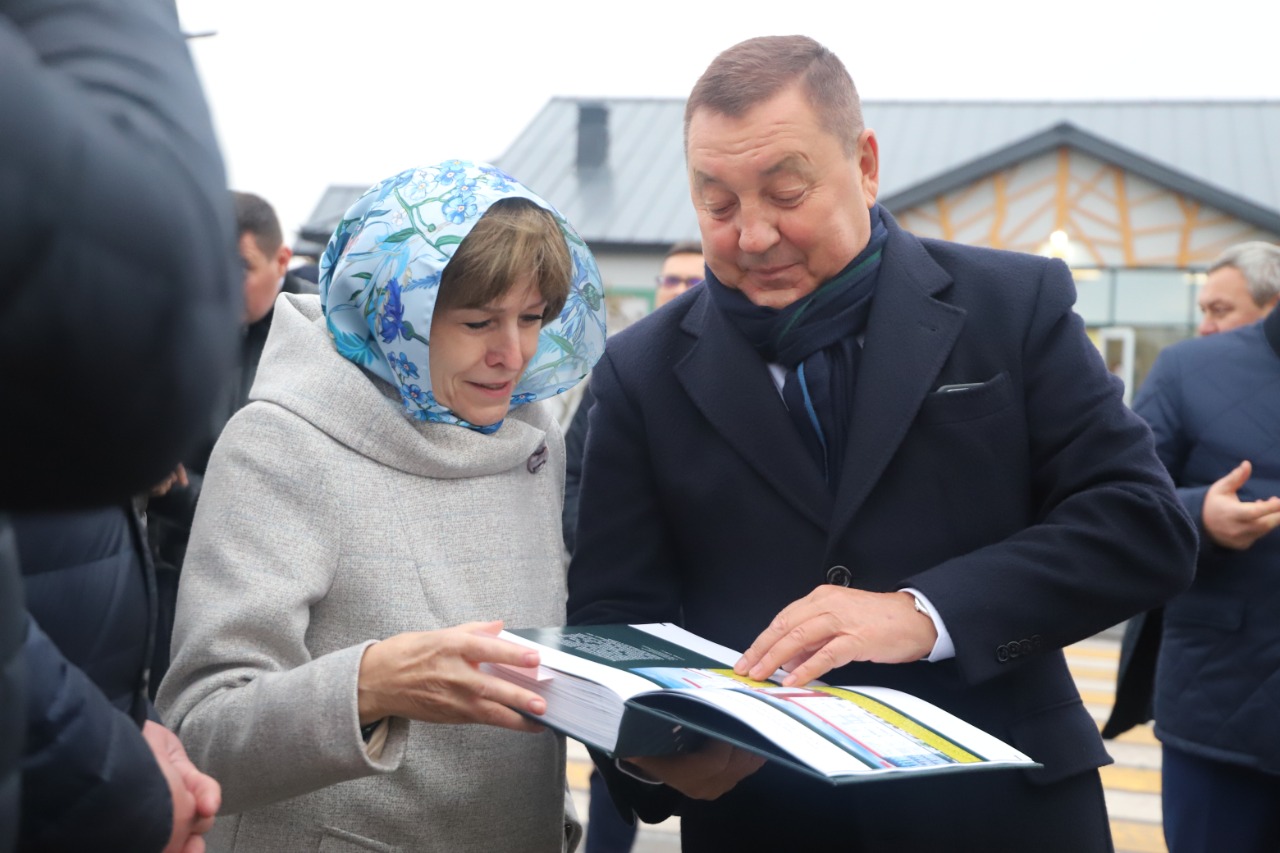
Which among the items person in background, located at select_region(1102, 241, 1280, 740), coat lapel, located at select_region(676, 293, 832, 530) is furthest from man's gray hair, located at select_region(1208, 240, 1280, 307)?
coat lapel, located at select_region(676, 293, 832, 530)

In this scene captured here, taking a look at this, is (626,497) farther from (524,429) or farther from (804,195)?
(804,195)

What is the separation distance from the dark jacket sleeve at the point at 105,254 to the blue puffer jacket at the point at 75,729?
1.03 ft

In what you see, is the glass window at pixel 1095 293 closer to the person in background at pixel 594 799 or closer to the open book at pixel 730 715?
the person in background at pixel 594 799

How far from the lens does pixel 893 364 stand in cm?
205

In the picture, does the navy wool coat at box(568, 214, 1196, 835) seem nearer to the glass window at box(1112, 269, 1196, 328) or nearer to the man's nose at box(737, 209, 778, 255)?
the man's nose at box(737, 209, 778, 255)

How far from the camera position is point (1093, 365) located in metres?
2.06

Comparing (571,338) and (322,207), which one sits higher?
(571,338)

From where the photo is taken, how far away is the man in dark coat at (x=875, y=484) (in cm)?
194

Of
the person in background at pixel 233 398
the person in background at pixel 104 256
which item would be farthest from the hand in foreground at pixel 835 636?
the person in background at pixel 104 256

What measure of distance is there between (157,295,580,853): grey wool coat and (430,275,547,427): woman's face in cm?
6

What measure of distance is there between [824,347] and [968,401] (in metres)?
0.24

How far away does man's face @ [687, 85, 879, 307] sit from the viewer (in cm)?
204

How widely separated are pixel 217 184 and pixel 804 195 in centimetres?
142

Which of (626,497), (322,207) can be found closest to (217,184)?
(626,497)
